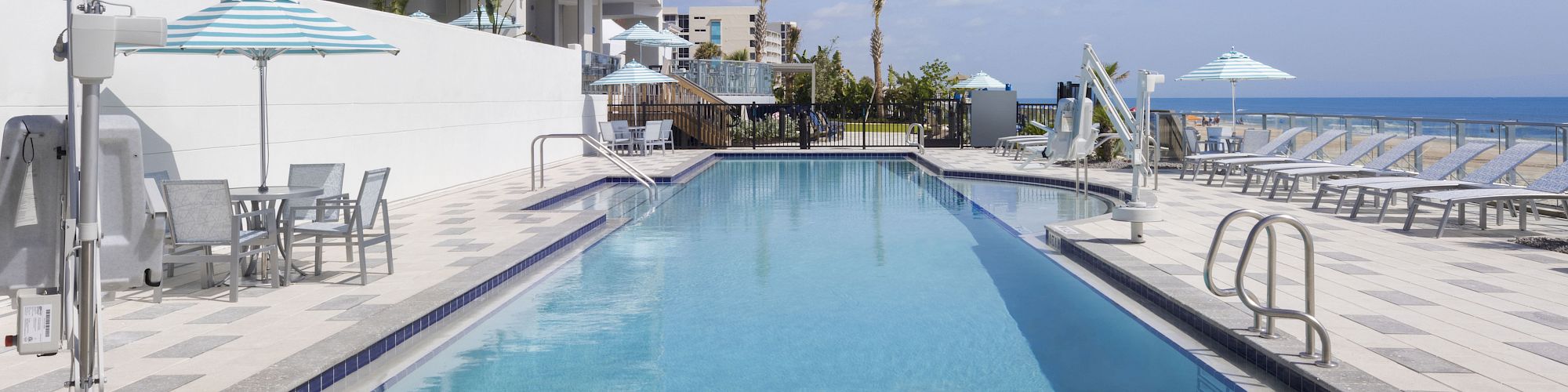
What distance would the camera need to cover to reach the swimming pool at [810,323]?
4.98 meters

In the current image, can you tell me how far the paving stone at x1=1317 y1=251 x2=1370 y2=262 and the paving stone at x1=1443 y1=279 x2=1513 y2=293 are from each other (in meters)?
0.85

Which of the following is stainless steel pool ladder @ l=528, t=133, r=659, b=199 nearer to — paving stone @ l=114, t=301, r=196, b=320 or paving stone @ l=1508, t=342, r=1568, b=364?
paving stone @ l=114, t=301, r=196, b=320

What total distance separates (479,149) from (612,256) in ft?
23.0

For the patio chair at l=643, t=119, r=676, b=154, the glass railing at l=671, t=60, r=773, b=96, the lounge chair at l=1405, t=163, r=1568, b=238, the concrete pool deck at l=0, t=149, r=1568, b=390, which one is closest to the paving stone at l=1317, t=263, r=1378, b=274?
the concrete pool deck at l=0, t=149, r=1568, b=390

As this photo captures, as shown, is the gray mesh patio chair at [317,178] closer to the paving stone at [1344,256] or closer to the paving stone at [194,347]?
the paving stone at [194,347]

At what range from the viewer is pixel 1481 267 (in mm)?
6914

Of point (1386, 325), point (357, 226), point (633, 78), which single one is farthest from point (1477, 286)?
point (633, 78)

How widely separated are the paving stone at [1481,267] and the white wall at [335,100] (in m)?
8.09

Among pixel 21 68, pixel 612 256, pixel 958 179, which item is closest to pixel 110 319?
pixel 21 68

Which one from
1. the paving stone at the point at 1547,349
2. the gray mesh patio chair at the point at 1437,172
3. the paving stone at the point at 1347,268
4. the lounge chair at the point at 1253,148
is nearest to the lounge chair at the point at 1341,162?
the lounge chair at the point at 1253,148

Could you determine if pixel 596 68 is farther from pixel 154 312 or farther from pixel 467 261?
pixel 154 312

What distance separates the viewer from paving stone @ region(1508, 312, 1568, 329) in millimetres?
5184

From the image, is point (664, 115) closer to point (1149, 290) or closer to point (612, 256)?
point (612, 256)

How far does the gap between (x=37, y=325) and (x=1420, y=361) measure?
4.69m
